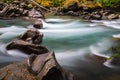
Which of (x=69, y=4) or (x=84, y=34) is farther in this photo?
(x=69, y=4)

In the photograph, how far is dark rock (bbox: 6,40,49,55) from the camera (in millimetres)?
7399

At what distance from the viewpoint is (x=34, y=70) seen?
16.2ft

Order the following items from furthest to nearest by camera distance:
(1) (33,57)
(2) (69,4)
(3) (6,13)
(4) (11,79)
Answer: (2) (69,4)
(3) (6,13)
(1) (33,57)
(4) (11,79)

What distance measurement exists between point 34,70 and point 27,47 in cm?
281

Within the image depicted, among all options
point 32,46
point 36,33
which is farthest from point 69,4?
point 32,46

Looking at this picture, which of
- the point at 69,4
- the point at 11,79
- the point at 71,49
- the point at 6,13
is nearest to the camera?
the point at 11,79

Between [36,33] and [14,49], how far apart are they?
4.81 feet

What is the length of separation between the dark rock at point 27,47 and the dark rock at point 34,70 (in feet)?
6.59

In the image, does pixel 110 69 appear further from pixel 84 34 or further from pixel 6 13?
pixel 6 13

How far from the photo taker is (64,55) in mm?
8195

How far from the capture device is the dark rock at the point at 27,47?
7.40 metres

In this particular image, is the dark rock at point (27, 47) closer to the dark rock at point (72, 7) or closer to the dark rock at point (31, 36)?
the dark rock at point (31, 36)

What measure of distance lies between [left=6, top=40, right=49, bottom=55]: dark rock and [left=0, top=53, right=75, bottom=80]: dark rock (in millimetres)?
2007

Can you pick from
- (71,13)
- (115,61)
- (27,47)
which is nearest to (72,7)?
(71,13)
